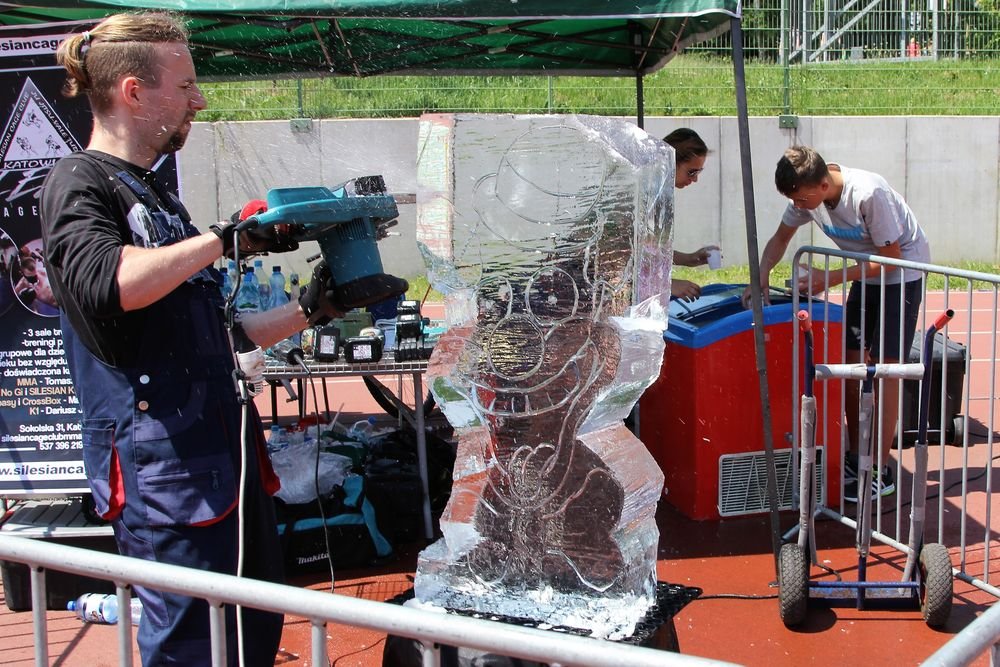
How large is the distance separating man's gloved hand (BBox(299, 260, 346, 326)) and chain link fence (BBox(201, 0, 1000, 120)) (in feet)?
34.9

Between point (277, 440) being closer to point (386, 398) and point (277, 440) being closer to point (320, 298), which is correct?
point (386, 398)

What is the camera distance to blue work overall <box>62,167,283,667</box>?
2.05m

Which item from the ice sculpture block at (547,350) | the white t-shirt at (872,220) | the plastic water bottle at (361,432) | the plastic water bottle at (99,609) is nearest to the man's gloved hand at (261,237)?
the ice sculpture block at (547,350)

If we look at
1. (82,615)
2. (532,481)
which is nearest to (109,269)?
(532,481)

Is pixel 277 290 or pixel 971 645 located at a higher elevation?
pixel 277 290

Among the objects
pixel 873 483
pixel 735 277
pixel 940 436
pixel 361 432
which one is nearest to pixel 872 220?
pixel 940 436

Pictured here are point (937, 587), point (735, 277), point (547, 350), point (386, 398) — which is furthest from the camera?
point (735, 277)

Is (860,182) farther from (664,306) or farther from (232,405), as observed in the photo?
(232,405)

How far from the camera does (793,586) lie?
3533 mm

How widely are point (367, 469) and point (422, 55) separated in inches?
94.5

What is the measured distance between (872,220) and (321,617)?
372 centimetres

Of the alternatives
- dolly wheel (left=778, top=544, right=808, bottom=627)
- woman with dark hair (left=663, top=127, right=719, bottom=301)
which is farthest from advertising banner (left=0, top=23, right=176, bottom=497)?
dolly wheel (left=778, top=544, right=808, bottom=627)

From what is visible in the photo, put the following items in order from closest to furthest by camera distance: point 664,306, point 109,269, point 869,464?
point 109,269, point 664,306, point 869,464

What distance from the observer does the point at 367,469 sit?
181 inches
